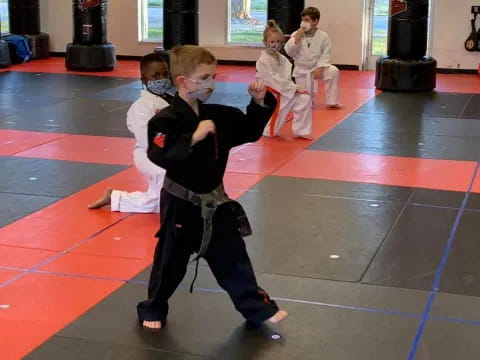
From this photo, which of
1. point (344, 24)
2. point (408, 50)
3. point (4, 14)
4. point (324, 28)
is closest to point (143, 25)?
point (4, 14)

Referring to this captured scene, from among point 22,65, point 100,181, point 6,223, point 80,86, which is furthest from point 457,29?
point 6,223

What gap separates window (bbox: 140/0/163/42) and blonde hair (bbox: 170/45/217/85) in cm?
1334

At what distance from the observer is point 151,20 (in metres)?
17.0

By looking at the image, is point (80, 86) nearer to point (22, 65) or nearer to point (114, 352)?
point (22, 65)

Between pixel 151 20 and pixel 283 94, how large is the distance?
8905mm

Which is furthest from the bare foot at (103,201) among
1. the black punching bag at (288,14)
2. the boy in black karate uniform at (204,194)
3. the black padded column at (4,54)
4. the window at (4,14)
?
the window at (4,14)

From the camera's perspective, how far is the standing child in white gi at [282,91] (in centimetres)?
854

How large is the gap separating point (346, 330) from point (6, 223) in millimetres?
2907

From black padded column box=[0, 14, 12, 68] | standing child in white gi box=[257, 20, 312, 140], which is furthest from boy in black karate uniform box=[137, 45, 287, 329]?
black padded column box=[0, 14, 12, 68]

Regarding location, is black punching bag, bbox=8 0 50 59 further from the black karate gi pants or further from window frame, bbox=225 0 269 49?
the black karate gi pants

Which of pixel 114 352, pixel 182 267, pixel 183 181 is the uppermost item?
pixel 183 181

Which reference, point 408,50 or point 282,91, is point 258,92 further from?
point 408,50

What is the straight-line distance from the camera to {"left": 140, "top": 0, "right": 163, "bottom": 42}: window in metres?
16.9

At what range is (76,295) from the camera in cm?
441
